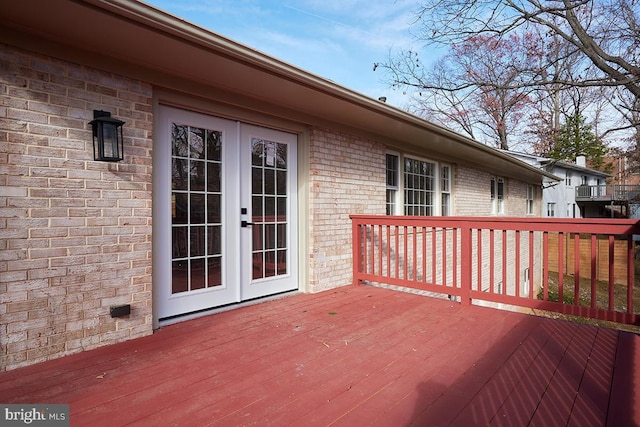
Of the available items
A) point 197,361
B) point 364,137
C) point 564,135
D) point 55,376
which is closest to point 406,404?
point 197,361

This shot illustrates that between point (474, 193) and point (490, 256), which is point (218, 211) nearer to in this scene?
point (490, 256)

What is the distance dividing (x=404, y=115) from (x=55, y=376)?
167 inches

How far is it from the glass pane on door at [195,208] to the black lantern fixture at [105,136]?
0.60 m

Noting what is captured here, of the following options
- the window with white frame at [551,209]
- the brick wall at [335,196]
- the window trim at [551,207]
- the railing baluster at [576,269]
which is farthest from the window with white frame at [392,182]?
the window trim at [551,207]

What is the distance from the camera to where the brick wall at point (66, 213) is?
228 cm

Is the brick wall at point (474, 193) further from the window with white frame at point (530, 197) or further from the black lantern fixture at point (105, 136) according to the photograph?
the black lantern fixture at point (105, 136)

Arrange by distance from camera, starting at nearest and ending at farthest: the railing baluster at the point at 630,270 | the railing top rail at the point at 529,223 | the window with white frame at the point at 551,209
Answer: the railing baluster at the point at 630,270 < the railing top rail at the point at 529,223 < the window with white frame at the point at 551,209

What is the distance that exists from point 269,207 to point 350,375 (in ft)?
7.36

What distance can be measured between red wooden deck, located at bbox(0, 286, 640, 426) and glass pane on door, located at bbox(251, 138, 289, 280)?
0.83 m

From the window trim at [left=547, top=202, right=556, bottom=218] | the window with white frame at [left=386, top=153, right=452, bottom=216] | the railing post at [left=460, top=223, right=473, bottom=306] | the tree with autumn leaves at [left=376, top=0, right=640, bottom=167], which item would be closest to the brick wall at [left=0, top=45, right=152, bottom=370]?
the railing post at [left=460, top=223, right=473, bottom=306]

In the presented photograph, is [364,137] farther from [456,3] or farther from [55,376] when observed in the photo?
[55,376]

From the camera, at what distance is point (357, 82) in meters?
11.1

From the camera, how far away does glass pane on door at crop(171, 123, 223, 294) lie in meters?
3.21

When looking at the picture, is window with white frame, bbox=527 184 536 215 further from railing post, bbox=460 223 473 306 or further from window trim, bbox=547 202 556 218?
railing post, bbox=460 223 473 306
